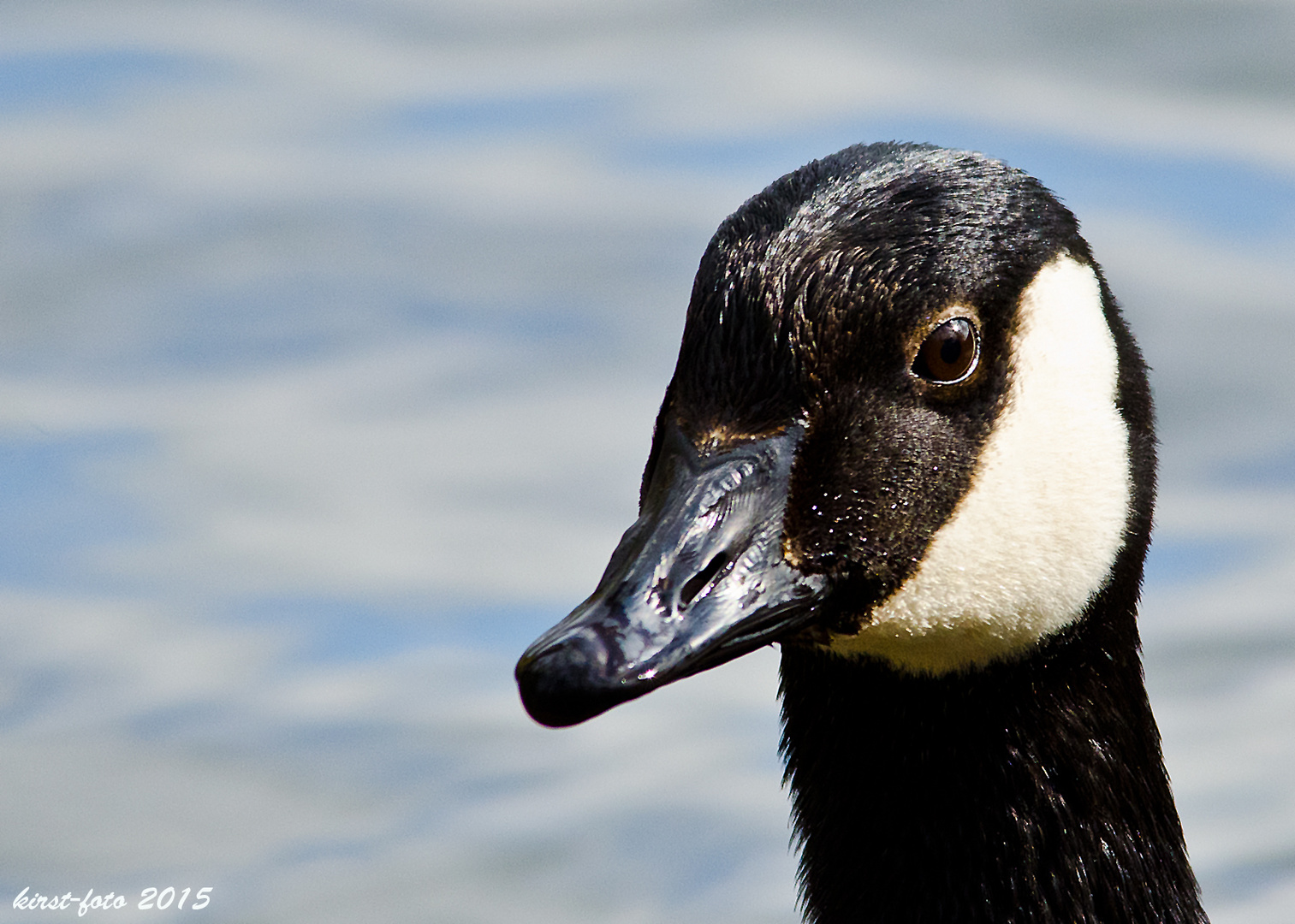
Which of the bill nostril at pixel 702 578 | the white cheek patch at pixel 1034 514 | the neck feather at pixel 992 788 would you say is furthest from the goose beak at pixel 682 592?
the neck feather at pixel 992 788

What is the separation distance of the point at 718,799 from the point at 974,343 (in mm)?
3049

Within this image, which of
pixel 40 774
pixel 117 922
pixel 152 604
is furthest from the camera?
pixel 152 604

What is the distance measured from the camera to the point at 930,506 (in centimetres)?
389

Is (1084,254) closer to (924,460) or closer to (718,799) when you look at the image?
(924,460)

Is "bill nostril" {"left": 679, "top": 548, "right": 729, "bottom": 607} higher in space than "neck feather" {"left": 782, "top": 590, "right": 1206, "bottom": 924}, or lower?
higher

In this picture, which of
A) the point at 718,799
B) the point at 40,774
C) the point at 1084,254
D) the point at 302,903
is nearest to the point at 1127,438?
the point at 1084,254

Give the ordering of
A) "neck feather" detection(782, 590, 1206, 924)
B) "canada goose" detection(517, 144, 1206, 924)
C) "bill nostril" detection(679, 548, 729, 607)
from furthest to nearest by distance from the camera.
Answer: "neck feather" detection(782, 590, 1206, 924) < "canada goose" detection(517, 144, 1206, 924) < "bill nostril" detection(679, 548, 729, 607)

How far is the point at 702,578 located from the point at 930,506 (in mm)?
548

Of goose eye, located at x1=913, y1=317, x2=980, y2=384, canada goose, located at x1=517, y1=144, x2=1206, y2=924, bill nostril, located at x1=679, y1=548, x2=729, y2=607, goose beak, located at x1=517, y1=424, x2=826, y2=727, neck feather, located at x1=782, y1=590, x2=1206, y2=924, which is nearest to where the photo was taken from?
goose beak, located at x1=517, y1=424, x2=826, y2=727

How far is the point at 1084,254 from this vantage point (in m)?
4.09

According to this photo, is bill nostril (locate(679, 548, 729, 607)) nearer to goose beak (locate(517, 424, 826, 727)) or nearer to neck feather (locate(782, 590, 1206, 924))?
goose beak (locate(517, 424, 826, 727))

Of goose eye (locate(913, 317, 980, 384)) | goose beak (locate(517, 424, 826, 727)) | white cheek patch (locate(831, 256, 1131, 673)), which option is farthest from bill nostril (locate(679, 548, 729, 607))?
goose eye (locate(913, 317, 980, 384))

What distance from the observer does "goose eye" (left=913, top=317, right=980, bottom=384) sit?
3.87 meters

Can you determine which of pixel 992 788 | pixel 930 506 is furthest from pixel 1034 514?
pixel 992 788
